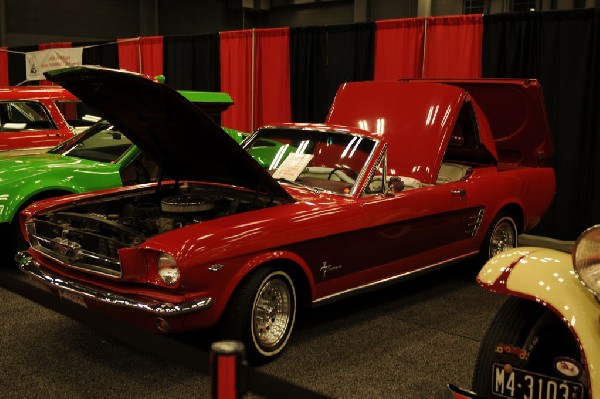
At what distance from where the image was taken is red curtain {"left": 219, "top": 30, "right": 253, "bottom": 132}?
32.5 ft

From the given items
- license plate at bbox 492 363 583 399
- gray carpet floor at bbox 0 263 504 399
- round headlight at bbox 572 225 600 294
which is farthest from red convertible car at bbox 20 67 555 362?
round headlight at bbox 572 225 600 294

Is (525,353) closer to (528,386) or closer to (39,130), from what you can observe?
(528,386)

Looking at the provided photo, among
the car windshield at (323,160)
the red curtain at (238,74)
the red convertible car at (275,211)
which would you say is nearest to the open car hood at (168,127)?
the red convertible car at (275,211)

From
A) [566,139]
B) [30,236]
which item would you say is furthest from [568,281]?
[566,139]

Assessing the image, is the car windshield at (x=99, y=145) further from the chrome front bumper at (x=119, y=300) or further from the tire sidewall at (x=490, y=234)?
the tire sidewall at (x=490, y=234)

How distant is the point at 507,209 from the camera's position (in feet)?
18.7

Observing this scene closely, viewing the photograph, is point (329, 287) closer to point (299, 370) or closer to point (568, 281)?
point (299, 370)

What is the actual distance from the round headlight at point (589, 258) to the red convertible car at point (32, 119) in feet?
21.3

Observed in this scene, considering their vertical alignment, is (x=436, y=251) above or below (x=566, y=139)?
below

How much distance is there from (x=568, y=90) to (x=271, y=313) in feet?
15.2

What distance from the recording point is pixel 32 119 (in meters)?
7.80

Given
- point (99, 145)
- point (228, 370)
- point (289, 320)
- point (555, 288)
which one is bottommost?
point (289, 320)

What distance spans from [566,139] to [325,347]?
4.21 m

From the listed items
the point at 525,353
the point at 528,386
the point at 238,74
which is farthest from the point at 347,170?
the point at 238,74
